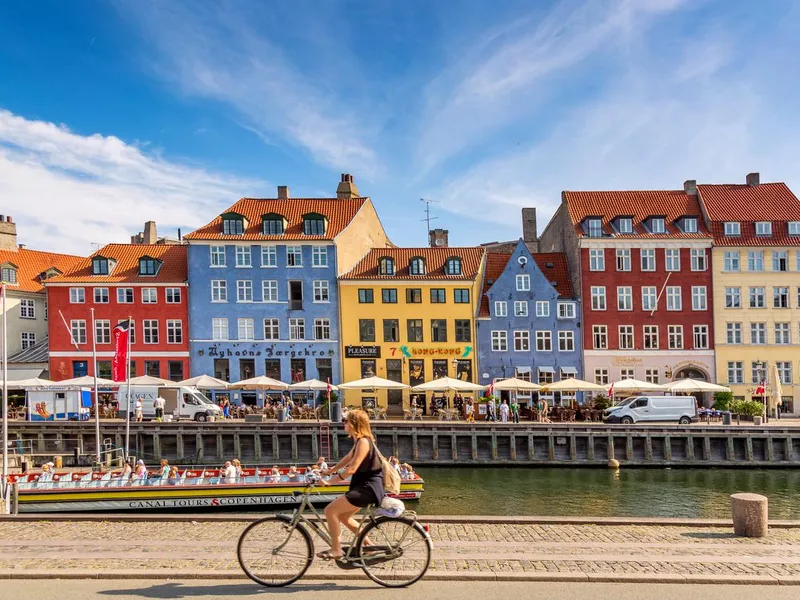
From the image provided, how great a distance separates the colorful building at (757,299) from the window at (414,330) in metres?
19.7

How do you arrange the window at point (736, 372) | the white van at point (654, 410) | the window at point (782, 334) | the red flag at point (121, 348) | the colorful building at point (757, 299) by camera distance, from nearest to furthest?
the red flag at point (121, 348), the white van at point (654, 410), the colorful building at point (757, 299), the window at point (736, 372), the window at point (782, 334)

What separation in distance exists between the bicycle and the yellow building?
117ft

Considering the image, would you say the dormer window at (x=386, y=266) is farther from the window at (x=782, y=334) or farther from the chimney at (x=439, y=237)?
the window at (x=782, y=334)

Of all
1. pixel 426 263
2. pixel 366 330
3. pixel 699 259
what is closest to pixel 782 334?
pixel 699 259

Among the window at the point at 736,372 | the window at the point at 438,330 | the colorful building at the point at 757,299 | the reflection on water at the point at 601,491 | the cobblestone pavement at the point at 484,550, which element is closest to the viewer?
the cobblestone pavement at the point at 484,550

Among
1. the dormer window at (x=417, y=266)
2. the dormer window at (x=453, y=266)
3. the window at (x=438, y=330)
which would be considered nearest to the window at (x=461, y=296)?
the dormer window at (x=453, y=266)

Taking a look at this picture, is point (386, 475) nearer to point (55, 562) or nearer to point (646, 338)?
point (55, 562)

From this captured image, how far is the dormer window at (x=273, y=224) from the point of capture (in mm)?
46312

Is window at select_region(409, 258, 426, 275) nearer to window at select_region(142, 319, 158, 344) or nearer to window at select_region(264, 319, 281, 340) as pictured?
window at select_region(264, 319, 281, 340)

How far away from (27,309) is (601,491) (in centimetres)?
4469

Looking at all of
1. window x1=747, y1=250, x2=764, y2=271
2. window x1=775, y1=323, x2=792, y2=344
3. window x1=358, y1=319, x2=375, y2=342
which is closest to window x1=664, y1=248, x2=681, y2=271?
window x1=747, y1=250, x2=764, y2=271

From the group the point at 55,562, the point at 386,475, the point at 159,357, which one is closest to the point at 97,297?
the point at 159,357

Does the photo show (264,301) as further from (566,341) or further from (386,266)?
(566,341)

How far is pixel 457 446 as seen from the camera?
1361 inches
